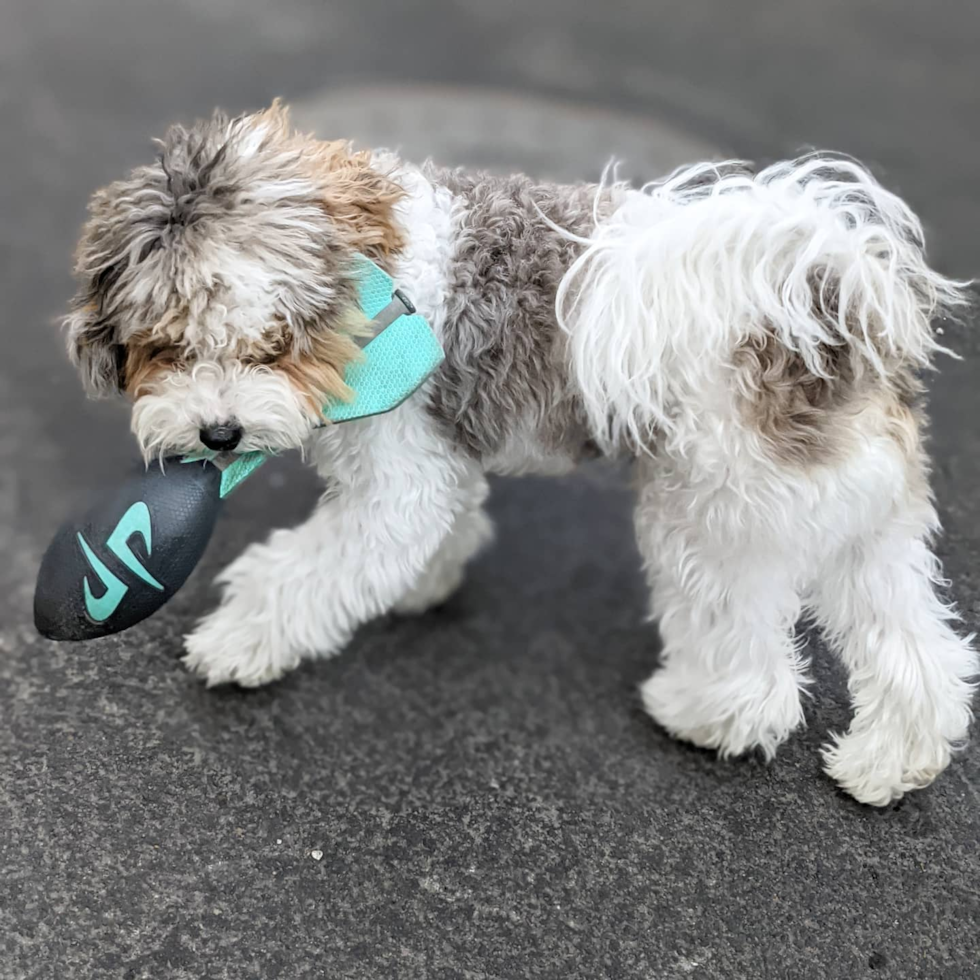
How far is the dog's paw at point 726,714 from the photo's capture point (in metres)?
1.92

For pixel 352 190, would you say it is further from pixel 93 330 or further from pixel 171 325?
pixel 93 330

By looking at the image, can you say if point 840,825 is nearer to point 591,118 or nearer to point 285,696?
point 285,696

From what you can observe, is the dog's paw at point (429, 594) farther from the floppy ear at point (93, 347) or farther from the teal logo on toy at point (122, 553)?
the floppy ear at point (93, 347)

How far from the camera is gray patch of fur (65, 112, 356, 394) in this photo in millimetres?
1479

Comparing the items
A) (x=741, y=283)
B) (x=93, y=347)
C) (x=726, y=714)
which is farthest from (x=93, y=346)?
(x=726, y=714)

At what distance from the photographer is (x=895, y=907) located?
1.75 m

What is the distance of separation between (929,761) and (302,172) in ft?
5.44

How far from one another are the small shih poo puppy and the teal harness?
0.03m

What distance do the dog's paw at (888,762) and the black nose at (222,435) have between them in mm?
1372

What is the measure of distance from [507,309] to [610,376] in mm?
242

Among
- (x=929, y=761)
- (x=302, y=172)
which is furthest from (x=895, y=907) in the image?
(x=302, y=172)

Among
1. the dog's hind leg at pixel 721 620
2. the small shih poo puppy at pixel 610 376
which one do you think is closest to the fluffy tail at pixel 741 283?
the small shih poo puppy at pixel 610 376

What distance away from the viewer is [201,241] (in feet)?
4.85

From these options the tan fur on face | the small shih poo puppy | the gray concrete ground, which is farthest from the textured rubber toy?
the tan fur on face
